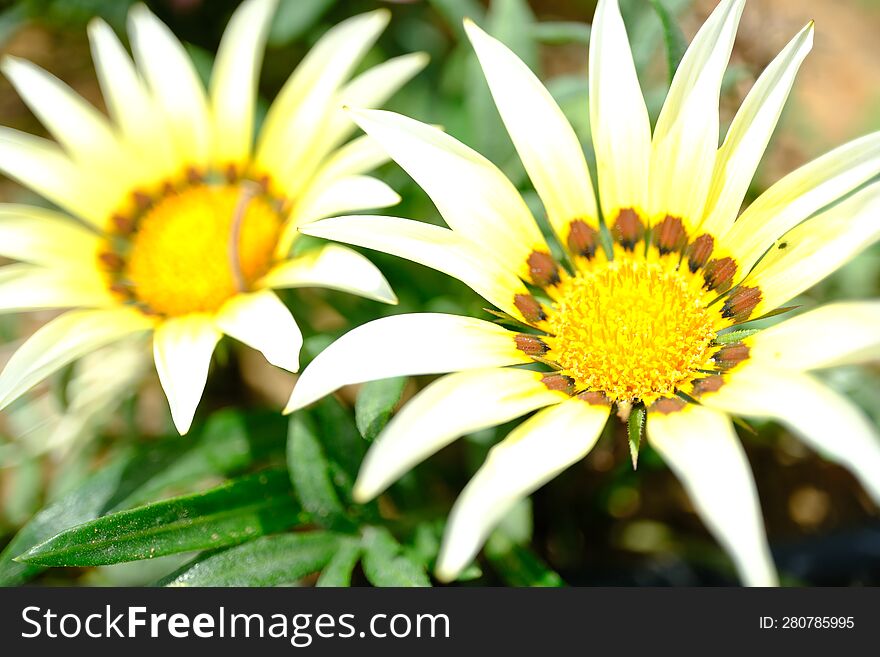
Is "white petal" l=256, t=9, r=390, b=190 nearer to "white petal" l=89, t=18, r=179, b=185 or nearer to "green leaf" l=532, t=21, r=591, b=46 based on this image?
"white petal" l=89, t=18, r=179, b=185

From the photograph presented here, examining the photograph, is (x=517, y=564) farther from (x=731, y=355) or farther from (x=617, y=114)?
(x=617, y=114)

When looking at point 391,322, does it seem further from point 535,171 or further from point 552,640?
point 552,640

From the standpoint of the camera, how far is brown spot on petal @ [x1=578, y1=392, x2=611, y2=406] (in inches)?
57.6

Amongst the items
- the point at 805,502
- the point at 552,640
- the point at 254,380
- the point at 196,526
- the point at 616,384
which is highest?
the point at 254,380

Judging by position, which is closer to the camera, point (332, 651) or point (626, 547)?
point (332, 651)

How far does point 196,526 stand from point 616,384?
0.80 metres

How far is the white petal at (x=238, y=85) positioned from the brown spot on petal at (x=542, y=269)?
2.59ft

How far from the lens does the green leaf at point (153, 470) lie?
5.94 ft

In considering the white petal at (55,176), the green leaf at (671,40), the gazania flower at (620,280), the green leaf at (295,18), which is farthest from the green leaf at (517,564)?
the green leaf at (295,18)

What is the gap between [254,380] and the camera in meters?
2.81

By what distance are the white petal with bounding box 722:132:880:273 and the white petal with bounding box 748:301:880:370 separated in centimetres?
19

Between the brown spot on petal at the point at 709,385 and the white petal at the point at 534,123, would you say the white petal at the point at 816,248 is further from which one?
the white petal at the point at 534,123

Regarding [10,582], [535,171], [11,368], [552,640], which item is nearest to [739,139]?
[535,171]

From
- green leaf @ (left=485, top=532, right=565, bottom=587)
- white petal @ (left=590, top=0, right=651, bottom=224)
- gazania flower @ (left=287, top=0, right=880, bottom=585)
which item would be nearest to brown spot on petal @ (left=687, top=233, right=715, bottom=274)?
gazania flower @ (left=287, top=0, right=880, bottom=585)
